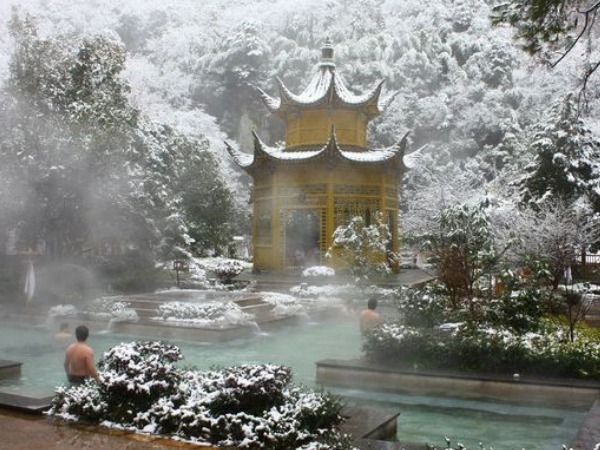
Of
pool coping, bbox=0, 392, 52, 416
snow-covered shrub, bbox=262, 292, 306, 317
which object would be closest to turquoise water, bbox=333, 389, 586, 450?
pool coping, bbox=0, 392, 52, 416

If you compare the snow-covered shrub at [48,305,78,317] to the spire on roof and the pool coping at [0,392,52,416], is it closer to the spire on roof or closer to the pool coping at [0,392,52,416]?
the pool coping at [0,392,52,416]

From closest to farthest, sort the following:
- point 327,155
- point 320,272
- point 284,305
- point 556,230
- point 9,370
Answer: point 9,370
point 284,305
point 556,230
point 320,272
point 327,155

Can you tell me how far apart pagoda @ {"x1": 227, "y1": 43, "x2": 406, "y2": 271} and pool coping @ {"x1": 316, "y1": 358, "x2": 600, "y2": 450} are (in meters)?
15.0

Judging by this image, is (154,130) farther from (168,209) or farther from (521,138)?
(521,138)

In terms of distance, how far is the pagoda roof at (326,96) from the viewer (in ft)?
88.6

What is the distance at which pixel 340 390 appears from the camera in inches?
381

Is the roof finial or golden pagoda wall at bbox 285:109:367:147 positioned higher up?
the roof finial

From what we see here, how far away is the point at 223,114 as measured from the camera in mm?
58000

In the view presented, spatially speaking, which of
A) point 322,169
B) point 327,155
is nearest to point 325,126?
point 322,169

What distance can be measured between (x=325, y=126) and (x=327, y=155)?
2774 mm

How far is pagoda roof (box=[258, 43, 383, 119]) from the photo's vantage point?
27000 mm

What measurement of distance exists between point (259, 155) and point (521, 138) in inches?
939

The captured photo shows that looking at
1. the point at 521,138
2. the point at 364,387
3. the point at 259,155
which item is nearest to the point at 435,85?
the point at 521,138

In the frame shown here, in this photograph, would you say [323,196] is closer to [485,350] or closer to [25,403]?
[485,350]
